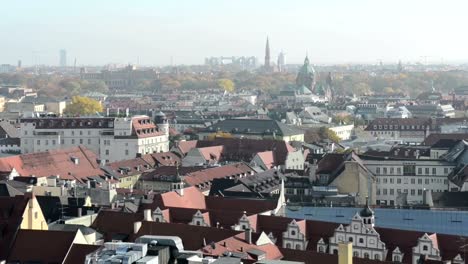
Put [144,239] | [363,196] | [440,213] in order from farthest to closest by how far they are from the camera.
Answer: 1. [363,196]
2. [440,213]
3. [144,239]

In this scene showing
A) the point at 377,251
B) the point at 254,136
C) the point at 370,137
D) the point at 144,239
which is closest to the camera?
the point at 144,239

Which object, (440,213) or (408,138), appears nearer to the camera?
(440,213)

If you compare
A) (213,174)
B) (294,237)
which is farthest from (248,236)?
(213,174)

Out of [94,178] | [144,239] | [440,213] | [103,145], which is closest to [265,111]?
[103,145]

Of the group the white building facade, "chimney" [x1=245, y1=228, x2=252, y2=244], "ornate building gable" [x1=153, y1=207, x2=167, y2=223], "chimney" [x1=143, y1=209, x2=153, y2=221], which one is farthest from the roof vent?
"chimney" [x1=245, y1=228, x2=252, y2=244]

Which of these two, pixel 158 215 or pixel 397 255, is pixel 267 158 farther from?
pixel 397 255

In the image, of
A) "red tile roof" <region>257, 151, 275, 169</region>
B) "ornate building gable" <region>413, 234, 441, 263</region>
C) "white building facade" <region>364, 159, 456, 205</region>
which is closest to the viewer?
"ornate building gable" <region>413, 234, 441, 263</region>

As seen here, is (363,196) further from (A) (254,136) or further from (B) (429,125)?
(B) (429,125)

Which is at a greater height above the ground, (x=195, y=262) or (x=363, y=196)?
(x=195, y=262)

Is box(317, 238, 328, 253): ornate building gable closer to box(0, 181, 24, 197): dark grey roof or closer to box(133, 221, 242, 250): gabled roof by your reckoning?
box(133, 221, 242, 250): gabled roof
